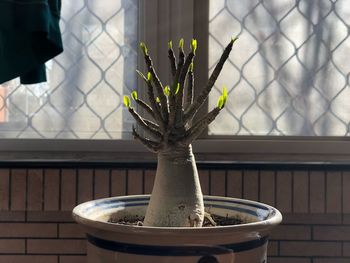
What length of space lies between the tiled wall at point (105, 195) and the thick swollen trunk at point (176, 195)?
0.52 meters

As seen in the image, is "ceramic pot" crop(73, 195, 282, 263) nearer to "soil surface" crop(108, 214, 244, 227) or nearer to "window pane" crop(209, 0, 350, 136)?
"soil surface" crop(108, 214, 244, 227)

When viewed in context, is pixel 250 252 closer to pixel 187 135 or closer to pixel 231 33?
pixel 187 135

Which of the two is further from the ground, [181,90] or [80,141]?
[181,90]

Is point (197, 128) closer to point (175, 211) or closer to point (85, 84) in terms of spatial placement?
point (175, 211)

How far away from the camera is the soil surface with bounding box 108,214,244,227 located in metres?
1.05

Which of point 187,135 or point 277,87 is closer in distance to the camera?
point 187,135

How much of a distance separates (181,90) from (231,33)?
0.77 meters

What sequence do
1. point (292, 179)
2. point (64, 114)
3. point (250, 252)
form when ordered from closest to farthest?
point (250, 252)
point (292, 179)
point (64, 114)

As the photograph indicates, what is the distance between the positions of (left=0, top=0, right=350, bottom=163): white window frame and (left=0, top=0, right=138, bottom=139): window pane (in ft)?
0.18

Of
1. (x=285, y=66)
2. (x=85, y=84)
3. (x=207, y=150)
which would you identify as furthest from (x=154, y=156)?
(x=285, y=66)

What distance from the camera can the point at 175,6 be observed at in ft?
5.32

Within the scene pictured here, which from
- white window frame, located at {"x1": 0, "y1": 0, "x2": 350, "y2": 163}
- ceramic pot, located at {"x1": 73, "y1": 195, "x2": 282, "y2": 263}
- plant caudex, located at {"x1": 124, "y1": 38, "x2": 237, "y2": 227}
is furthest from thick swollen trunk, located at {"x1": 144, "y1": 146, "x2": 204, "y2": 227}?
white window frame, located at {"x1": 0, "y1": 0, "x2": 350, "y2": 163}

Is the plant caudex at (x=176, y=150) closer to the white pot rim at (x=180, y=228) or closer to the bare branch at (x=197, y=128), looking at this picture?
the bare branch at (x=197, y=128)

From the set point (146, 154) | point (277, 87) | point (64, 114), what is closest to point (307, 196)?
point (277, 87)
